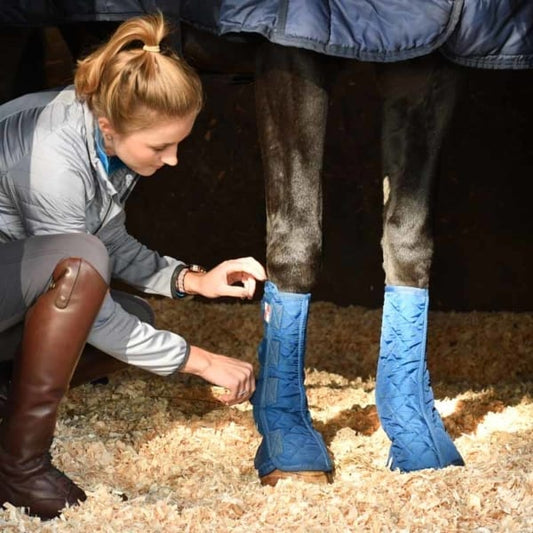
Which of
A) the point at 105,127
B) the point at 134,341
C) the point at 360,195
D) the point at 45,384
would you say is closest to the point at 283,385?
the point at 134,341

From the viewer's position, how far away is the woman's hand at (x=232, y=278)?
6.66ft

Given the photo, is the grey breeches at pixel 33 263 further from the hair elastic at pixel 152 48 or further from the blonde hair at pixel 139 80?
the hair elastic at pixel 152 48

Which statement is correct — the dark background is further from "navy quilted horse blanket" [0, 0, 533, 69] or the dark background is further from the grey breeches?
the grey breeches

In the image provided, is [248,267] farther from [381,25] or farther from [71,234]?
[381,25]

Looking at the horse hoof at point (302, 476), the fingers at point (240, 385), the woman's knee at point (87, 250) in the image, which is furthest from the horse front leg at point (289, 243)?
the woman's knee at point (87, 250)

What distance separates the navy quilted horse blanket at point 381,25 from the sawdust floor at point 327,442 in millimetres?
732

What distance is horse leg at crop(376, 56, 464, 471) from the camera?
2.05m

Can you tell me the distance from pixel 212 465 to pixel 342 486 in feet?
0.98

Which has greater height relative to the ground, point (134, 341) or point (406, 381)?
point (134, 341)

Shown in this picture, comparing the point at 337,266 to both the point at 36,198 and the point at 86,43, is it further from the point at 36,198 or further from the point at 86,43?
the point at 36,198

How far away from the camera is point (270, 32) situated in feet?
6.24

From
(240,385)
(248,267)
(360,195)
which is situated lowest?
(360,195)

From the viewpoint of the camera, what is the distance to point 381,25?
6.30ft

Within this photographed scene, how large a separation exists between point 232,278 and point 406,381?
0.38 metres
